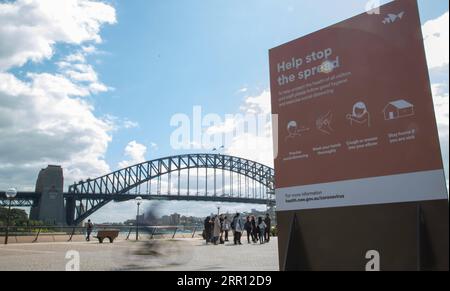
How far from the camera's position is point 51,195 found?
70188mm

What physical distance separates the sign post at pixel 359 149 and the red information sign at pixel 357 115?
0.04 feet

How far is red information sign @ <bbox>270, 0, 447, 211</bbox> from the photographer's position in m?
5.43

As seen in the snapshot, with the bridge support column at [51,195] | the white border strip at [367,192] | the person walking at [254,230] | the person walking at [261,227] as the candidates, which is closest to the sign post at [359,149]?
the white border strip at [367,192]

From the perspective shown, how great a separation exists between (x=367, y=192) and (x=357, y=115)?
3.60 feet

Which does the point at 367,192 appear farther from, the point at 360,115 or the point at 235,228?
the point at 235,228

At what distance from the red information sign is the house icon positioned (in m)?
0.01

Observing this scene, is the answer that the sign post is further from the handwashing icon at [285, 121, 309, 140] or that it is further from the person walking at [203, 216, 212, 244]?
the person walking at [203, 216, 212, 244]

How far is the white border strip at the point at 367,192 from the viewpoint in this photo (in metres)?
5.30

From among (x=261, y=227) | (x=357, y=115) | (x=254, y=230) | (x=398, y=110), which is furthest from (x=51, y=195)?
(x=398, y=110)

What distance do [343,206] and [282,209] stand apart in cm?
107

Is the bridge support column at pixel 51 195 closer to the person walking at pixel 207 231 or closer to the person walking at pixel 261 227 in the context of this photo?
the person walking at pixel 207 231

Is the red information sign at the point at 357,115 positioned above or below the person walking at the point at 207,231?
above
